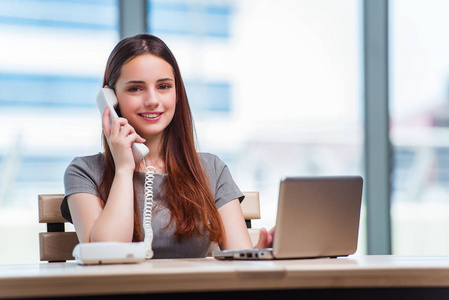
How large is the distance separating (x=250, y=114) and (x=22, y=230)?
137cm

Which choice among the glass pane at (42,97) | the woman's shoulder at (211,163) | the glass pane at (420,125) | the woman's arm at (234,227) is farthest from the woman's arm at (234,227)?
the glass pane at (420,125)

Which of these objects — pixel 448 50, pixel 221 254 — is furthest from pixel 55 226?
pixel 448 50

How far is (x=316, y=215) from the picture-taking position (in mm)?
1184

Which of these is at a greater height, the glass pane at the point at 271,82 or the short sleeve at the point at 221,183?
the glass pane at the point at 271,82

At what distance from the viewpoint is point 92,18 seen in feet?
9.45

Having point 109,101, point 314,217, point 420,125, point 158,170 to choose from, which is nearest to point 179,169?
point 158,170

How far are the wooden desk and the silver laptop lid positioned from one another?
15 cm

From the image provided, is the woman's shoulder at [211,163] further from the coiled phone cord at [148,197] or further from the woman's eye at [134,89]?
the woman's eye at [134,89]

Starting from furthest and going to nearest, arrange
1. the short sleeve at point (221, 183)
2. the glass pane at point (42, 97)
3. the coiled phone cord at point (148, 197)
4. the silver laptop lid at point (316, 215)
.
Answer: the glass pane at point (42, 97)
the short sleeve at point (221, 183)
the coiled phone cord at point (148, 197)
the silver laptop lid at point (316, 215)

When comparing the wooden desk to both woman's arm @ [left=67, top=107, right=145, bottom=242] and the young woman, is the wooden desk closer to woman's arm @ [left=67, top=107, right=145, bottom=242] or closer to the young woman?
woman's arm @ [left=67, top=107, right=145, bottom=242]

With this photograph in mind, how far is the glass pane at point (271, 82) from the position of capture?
300 centimetres

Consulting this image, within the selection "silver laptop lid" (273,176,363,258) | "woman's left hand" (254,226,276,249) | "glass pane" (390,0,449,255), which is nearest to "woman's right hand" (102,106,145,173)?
"woman's left hand" (254,226,276,249)

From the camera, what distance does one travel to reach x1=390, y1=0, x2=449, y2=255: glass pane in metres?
3.12

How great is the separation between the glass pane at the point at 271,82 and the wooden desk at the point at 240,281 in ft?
6.46
